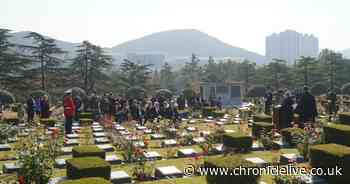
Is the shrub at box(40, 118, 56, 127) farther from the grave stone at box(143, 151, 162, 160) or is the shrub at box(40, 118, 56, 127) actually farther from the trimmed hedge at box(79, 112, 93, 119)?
the grave stone at box(143, 151, 162, 160)

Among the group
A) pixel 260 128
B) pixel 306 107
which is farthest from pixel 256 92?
pixel 306 107

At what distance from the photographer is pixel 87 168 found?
25.6 ft

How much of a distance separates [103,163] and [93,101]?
15217 mm

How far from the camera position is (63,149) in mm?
12555

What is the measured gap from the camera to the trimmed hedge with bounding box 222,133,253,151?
39.5ft

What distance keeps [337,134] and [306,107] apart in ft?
10.7

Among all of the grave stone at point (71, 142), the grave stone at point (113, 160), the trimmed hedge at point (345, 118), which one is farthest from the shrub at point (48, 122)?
the trimmed hedge at point (345, 118)

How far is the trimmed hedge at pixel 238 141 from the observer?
39.5ft

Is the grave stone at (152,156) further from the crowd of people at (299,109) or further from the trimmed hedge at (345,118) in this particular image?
the trimmed hedge at (345,118)

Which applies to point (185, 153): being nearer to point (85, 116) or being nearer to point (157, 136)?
point (157, 136)

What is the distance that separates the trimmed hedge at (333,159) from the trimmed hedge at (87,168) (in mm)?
4718

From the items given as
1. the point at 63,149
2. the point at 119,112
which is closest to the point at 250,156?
the point at 63,149

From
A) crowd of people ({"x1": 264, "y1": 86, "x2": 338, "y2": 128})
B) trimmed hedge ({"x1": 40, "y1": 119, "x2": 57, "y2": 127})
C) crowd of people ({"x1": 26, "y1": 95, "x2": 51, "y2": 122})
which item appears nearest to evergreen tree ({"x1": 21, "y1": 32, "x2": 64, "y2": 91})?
crowd of people ({"x1": 26, "y1": 95, "x2": 51, "y2": 122})

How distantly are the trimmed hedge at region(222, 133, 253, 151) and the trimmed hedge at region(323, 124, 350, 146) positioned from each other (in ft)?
7.70
